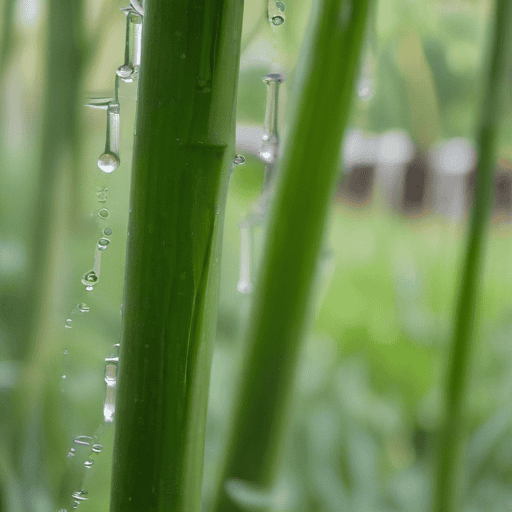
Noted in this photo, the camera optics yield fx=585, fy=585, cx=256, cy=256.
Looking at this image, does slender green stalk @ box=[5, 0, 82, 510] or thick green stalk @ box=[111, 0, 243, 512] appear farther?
slender green stalk @ box=[5, 0, 82, 510]

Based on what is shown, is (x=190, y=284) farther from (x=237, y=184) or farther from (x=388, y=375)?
(x=388, y=375)

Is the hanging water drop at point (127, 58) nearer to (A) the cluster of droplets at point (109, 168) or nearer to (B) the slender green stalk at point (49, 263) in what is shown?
(A) the cluster of droplets at point (109, 168)

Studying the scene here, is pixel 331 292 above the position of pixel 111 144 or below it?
below

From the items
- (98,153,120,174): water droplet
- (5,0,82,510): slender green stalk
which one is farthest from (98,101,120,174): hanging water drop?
(5,0,82,510): slender green stalk

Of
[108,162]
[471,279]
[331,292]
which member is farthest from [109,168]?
[331,292]

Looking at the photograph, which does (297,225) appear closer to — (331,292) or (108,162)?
(108,162)

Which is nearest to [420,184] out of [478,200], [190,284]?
[478,200]

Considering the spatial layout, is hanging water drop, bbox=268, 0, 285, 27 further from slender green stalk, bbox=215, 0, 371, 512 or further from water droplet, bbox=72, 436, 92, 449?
water droplet, bbox=72, 436, 92, 449
